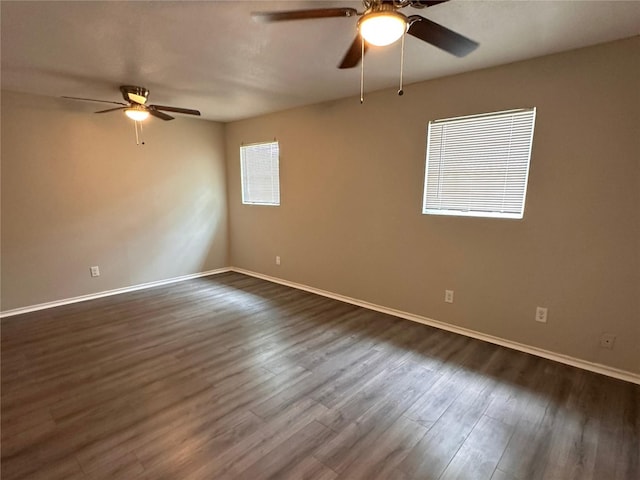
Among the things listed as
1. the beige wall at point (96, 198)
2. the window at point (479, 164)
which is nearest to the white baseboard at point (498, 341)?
the window at point (479, 164)

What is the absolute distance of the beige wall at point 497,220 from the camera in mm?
2268

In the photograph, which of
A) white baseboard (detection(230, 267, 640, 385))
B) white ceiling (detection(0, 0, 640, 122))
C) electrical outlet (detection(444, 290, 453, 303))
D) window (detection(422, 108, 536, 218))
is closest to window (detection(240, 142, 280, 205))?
white ceiling (detection(0, 0, 640, 122))

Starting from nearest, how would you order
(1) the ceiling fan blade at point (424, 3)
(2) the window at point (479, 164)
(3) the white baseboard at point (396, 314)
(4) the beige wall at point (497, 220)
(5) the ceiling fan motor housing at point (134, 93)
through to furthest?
(1) the ceiling fan blade at point (424, 3) < (4) the beige wall at point (497, 220) < (3) the white baseboard at point (396, 314) < (2) the window at point (479, 164) < (5) the ceiling fan motor housing at point (134, 93)

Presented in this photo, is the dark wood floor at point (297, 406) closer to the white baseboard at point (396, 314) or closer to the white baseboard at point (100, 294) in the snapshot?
the white baseboard at point (396, 314)

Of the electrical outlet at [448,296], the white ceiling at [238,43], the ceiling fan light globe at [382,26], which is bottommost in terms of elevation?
the electrical outlet at [448,296]

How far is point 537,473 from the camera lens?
5.17 feet

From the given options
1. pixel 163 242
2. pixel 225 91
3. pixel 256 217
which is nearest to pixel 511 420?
pixel 225 91

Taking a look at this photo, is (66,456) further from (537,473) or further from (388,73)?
(388,73)

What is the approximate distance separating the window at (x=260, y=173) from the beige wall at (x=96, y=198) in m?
0.50

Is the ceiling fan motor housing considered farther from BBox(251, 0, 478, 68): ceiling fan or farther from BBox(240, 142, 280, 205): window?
BBox(251, 0, 478, 68): ceiling fan

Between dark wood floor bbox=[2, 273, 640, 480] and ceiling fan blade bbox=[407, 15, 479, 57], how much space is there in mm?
2160

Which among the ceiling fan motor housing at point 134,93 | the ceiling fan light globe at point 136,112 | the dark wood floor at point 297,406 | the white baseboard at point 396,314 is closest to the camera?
the dark wood floor at point 297,406

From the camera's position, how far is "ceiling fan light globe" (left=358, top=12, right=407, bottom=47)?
143 centimetres

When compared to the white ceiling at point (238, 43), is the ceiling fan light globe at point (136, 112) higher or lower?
lower
